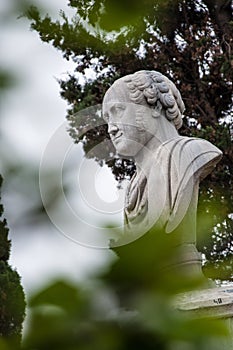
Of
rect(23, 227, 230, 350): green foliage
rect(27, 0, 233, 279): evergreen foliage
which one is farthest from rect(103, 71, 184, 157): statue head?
rect(27, 0, 233, 279): evergreen foliage

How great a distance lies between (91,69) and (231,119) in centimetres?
167

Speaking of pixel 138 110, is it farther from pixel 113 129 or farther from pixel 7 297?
pixel 7 297

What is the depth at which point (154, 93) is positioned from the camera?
3.18 metres

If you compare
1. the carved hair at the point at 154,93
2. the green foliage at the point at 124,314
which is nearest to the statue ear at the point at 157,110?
the carved hair at the point at 154,93

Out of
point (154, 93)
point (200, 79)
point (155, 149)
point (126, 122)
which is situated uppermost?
point (200, 79)

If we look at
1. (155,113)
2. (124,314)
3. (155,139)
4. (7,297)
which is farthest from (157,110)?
(124,314)

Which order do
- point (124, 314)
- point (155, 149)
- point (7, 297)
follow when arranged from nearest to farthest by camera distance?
1. point (124, 314)
2. point (7, 297)
3. point (155, 149)

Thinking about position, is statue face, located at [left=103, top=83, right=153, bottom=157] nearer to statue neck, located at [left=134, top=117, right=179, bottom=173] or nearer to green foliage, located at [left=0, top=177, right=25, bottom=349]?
statue neck, located at [left=134, top=117, right=179, bottom=173]

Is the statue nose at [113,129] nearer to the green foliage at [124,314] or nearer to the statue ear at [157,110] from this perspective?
the statue ear at [157,110]

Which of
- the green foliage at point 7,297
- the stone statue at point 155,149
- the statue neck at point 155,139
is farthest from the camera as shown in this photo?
the statue neck at point 155,139

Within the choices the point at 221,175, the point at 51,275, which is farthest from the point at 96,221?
the point at 221,175

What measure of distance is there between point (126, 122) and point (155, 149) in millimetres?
196

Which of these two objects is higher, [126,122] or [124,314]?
[126,122]

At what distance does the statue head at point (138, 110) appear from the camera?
3164 millimetres
